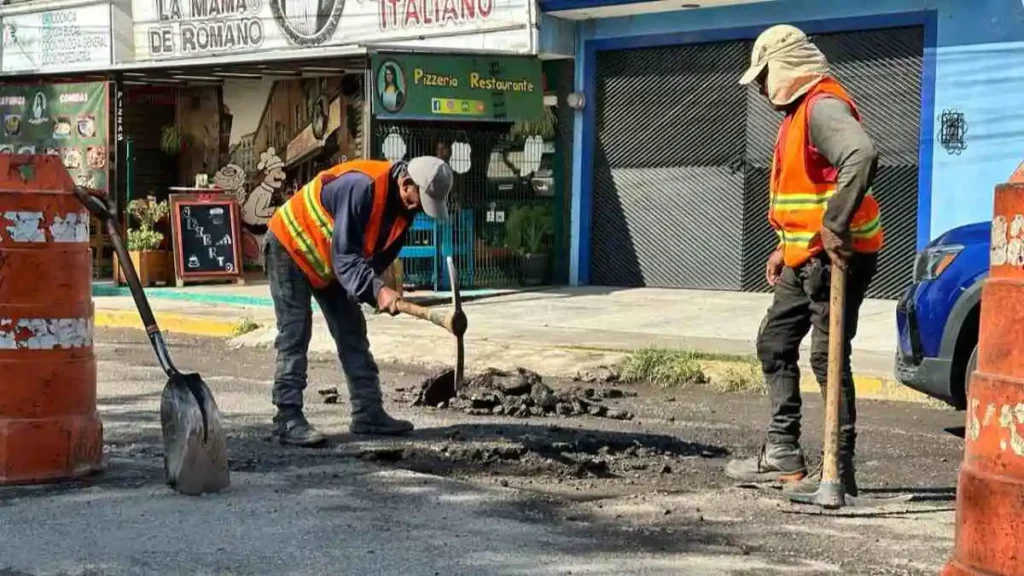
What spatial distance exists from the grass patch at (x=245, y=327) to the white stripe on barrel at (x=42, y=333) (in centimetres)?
678

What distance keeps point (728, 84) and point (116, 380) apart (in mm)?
8627

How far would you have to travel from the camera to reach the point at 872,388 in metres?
9.38

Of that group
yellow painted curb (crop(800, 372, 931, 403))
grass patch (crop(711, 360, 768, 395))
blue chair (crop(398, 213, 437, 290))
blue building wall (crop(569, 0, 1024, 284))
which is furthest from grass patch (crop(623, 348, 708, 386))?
blue chair (crop(398, 213, 437, 290))

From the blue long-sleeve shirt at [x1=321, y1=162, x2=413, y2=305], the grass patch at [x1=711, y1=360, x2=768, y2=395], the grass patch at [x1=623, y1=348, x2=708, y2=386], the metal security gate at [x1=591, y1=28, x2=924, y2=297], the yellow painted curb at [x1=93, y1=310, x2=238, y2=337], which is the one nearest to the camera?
the blue long-sleeve shirt at [x1=321, y1=162, x2=413, y2=305]

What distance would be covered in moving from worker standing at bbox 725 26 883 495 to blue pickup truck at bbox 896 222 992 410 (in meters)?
1.82

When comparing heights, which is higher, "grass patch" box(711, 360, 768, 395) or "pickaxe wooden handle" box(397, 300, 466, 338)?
"pickaxe wooden handle" box(397, 300, 466, 338)

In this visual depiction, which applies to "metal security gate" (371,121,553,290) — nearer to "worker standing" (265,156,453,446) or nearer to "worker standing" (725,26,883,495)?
"worker standing" (265,156,453,446)

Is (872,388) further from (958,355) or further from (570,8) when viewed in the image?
(570,8)

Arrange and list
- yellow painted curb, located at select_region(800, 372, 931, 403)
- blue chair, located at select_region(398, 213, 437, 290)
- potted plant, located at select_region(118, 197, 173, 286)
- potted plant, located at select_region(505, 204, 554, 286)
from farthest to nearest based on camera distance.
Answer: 1. potted plant, located at select_region(118, 197, 173, 286)
2. potted plant, located at select_region(505, 204, 554, 286)
3. blue chair, located at select_region(398, 213, 437, 290)
4. yellow painted curb, located at select_region(800, 372, 931, 403)

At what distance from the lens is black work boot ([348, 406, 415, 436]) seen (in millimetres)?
7277

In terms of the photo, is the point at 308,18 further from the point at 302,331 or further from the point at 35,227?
the point at 35,227

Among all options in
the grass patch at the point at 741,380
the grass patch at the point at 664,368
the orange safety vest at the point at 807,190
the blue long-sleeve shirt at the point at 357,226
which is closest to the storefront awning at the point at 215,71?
the grass patch at the point at 664,368

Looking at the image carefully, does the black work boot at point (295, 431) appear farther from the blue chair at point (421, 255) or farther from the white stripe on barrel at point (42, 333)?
the blue chair at point (421, 255)

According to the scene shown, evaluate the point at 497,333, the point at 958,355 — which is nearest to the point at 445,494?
the point at 958,355
